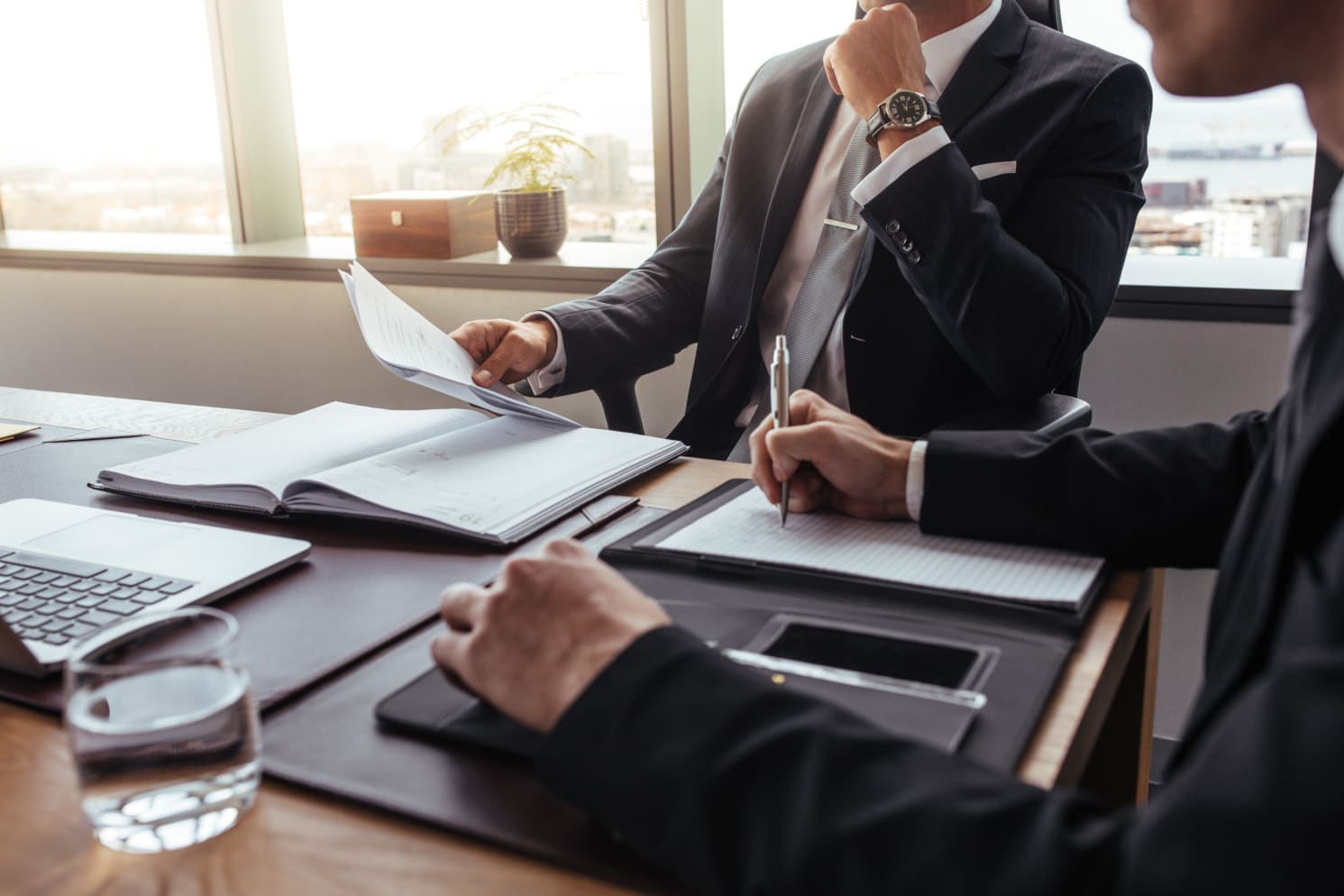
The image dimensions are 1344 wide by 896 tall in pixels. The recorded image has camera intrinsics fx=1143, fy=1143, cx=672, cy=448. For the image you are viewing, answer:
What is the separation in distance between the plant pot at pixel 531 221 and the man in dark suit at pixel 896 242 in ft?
2.35

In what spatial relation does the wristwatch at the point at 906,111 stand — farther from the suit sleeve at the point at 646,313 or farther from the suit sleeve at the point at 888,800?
the suit sleeve at the point at 888,800

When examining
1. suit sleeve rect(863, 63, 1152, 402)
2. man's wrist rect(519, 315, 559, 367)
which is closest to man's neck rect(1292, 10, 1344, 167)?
suit sleeve rect(863, 63, 1152, 402)

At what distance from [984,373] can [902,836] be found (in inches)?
43.1

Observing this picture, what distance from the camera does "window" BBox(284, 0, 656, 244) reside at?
269 cm

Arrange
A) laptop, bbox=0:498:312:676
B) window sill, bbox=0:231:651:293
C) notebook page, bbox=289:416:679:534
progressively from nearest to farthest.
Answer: laptop, bbox=0:498:312:676 → notebook page, bbox=289:416:679:534 → window sill, bbox=0:231:651:293

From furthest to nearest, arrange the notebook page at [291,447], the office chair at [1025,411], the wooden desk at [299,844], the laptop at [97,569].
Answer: the office chair at [1025,411], the notebook page at [291,447], the laptop at [97,569], the wooden desk at [299,844]

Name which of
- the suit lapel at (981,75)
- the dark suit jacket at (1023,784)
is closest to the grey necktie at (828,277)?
the suit lapel at (981,75)

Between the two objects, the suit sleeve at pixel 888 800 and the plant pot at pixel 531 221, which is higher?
the plant pot at pixel 531 221

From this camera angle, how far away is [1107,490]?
947mm

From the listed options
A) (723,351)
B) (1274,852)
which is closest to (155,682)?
(1274,852)

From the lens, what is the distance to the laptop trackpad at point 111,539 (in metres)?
0.97

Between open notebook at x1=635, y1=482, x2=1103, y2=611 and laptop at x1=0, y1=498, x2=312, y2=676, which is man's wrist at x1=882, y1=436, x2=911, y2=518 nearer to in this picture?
open notebook at x1=635, y1=482, x2=1103, y2=611

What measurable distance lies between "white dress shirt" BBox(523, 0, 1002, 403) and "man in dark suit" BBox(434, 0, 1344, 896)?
97 centimetres

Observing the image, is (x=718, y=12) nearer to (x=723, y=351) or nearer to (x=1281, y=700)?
(x=723, y=351)
